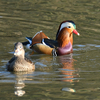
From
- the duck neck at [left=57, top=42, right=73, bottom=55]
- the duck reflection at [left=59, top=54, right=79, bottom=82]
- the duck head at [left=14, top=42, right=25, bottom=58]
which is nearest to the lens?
the duck reflection at [left=59, top=54, right=79, bottom=82]

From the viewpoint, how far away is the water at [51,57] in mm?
6648

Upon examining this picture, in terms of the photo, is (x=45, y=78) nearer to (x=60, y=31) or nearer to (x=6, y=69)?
(x=6, y=69)

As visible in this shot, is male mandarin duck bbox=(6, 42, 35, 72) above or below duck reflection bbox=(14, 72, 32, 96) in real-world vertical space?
above

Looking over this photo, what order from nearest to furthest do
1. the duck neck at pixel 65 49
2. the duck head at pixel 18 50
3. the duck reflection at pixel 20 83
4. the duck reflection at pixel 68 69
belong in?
the duck reflection at pixel 20 83 → the duck reflection at pixel 68 69 → the duck head at pixel 18 50 → the duck neck at pixel 65 49

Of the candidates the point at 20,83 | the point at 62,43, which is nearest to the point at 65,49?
the point at 62,43

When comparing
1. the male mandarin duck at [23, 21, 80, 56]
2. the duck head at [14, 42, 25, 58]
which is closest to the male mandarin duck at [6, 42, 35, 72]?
the duck head at [14, 42, 25, 58]

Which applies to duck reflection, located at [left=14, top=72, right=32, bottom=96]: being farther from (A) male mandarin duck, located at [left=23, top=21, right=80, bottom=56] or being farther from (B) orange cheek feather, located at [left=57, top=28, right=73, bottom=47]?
(B) orange cheek feather, located at [left=57, top=28, right=73, bottom=47]

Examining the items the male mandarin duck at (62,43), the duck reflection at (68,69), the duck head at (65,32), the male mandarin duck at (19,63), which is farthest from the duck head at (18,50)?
the duck head at (65,32)

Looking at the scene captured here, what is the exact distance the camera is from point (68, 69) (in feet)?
28.5

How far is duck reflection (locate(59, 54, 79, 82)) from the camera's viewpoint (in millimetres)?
7828

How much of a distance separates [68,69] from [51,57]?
149 cm

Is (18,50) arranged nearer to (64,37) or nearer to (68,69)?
(68,69)

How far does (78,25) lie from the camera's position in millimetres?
13359

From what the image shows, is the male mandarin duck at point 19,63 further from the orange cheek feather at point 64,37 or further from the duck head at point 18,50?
the orange cheek feather at point 64,37
